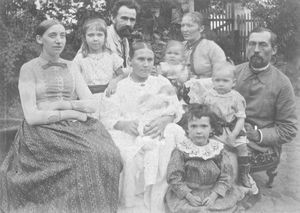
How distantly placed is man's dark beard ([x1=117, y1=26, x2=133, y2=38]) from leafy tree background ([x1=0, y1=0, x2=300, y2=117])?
0.30 ft

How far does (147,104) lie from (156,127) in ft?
0.70

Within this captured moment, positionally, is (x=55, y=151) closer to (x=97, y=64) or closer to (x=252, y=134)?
(x=97, y=64)

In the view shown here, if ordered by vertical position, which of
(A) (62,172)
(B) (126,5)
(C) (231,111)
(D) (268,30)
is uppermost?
(B) (126,5)

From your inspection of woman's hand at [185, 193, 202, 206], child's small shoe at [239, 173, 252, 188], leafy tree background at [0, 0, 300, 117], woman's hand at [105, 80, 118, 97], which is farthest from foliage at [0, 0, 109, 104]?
child's small shoe at [239, 173, 252, 188]

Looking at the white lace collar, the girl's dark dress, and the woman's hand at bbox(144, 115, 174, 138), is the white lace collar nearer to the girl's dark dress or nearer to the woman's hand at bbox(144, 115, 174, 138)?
the girl's dark dress

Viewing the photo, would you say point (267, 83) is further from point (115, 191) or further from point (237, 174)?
point (115, 191)

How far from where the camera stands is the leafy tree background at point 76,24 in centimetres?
360

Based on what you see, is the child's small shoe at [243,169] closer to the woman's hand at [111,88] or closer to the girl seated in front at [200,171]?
the girl seated in front at [200,171]

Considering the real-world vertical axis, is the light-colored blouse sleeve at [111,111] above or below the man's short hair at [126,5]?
below

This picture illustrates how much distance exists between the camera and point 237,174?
11.5 ft

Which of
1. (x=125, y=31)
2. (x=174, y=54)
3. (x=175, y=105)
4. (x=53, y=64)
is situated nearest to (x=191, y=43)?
(x=174, y=54)

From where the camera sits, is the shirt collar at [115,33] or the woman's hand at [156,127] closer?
the woman's hand at [156,127]

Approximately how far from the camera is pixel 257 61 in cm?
381

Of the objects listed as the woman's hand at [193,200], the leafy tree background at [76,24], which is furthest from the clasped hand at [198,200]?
the leafy tree background at [76,24]
